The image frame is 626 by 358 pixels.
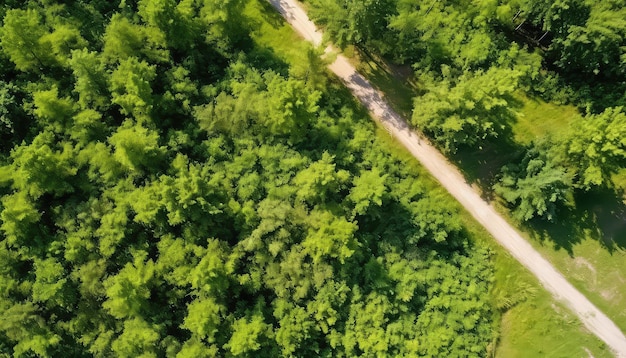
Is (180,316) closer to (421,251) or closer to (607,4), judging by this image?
(421,251)

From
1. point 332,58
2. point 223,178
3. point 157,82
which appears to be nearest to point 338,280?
point 223,178

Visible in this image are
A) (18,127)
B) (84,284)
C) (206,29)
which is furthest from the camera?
(206,29)

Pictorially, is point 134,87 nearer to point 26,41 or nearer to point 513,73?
point 26,41

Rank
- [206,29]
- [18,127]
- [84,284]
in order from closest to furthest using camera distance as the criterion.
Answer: [84,284] < [18,127] < [206,29]

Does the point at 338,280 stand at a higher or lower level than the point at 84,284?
higher

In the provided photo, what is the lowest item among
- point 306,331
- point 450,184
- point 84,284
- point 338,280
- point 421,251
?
point 84,284

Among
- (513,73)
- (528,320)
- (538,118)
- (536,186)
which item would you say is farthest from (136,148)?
(528,320)
